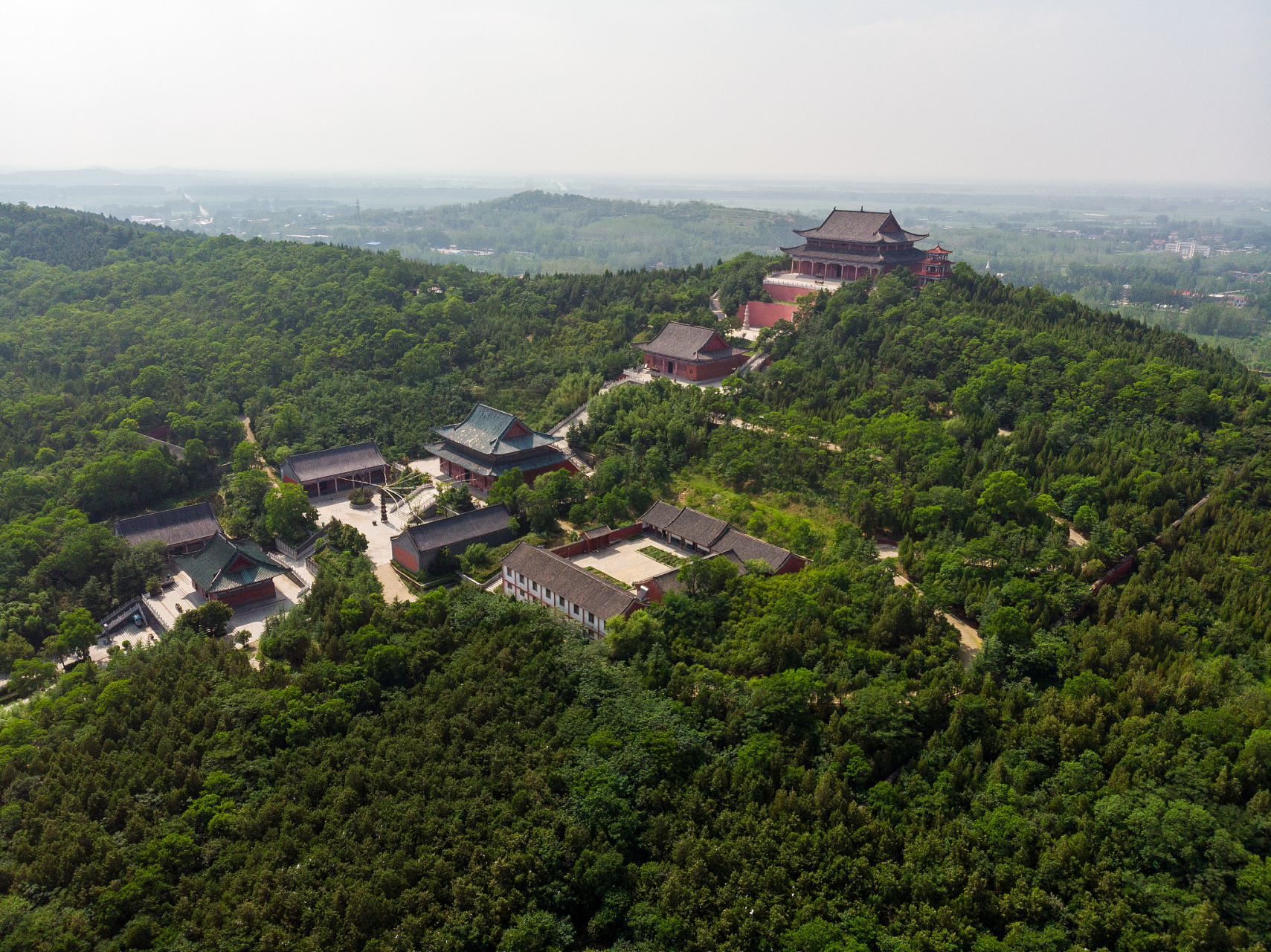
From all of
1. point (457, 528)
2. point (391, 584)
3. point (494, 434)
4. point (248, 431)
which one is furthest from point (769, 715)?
point (248, 431)

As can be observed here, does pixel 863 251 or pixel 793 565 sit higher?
pixel 863 251

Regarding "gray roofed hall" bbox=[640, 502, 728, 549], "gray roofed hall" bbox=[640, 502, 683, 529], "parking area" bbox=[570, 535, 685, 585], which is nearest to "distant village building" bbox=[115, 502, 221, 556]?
"parking area" bbox=[570, 535, 685, 585]

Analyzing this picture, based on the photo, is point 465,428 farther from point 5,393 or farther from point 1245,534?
point 1245,534

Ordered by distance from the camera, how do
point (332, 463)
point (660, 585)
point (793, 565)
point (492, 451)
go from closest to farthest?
1. point (660, 585)
2. point (793, 565)
3. point (492, 451)
4. point (332, 463)

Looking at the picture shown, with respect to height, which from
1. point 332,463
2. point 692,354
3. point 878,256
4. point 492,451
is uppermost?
point 878,256

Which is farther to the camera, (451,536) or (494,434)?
(494,434)

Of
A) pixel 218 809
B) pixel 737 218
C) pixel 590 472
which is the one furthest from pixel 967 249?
pixel 218 809

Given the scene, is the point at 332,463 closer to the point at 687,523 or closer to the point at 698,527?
the point at 687,523

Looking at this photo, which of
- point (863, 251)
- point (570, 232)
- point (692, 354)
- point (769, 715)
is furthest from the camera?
point (570, 232)
